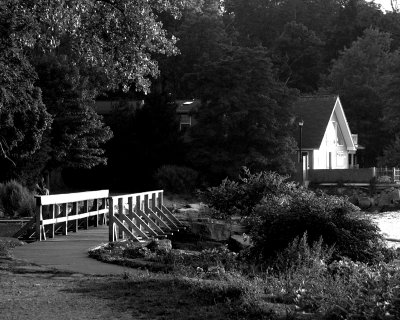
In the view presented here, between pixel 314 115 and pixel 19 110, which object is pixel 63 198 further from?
pixel 314 115

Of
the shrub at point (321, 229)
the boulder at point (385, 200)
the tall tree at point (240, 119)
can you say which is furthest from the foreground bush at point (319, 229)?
the boulder at point (385, 200)

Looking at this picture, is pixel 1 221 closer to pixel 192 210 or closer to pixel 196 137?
Result: pixel 192 210

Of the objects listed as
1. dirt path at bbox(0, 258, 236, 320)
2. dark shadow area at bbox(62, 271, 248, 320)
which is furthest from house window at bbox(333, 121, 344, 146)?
dark shadow area at bbox(62, 271, 248, 320)

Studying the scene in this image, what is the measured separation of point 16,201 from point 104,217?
6670 millimetres

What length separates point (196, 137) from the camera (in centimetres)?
5159

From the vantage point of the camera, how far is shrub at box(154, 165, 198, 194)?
47.9 metres

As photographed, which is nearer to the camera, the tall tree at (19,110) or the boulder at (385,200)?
the tall tree at (19,110)

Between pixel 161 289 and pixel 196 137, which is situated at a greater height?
pixel 196 137

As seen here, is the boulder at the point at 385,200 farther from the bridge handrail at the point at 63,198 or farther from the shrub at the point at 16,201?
the bridge handrail at the point at 63,198

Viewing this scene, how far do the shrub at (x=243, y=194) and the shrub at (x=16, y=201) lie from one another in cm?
694

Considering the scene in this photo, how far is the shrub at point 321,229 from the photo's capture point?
14.6m

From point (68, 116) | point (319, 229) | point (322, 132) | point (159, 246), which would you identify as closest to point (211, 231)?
point (159, 246)

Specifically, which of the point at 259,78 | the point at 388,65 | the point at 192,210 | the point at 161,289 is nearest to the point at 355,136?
the point at 388,65

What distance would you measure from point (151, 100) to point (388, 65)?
110 ft
